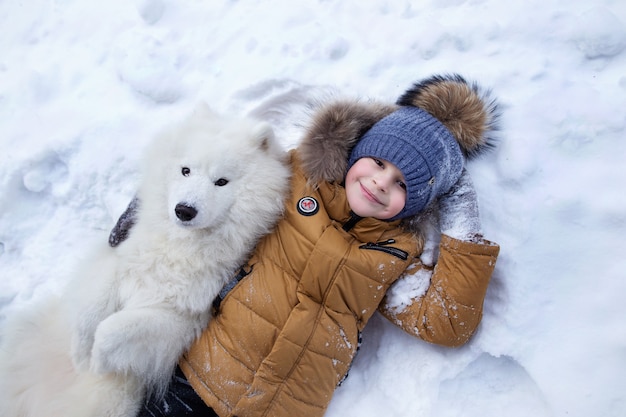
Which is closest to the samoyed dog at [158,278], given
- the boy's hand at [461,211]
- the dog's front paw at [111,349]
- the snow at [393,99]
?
the dog's front paw at [111,349]

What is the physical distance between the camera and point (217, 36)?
3.30 metres

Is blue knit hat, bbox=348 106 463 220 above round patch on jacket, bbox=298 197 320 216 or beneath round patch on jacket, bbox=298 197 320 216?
above

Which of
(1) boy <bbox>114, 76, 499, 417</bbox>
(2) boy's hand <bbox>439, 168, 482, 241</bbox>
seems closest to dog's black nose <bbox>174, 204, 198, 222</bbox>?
(1) boy <bbox>114, 76, 499, 417</bbox>

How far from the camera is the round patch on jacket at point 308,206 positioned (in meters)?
2.29

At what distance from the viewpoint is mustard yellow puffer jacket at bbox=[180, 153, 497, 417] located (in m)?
2.16

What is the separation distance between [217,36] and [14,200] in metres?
2.07

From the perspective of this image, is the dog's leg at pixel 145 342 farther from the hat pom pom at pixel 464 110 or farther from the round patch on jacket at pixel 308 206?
the hat pom pom at pixel 464 110

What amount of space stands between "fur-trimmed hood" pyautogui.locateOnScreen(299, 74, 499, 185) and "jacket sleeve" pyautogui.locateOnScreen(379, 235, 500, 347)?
2.06ft

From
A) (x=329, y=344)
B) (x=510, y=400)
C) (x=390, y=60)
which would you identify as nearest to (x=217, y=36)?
(x=390, y=60)

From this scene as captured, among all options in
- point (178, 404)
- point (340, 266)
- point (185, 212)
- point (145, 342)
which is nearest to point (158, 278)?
point (145, 342)

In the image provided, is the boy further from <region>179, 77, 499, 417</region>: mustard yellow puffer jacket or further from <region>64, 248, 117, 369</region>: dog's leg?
<region>64, 248, 117, 369</region>: dog's leg

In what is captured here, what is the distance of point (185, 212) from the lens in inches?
78.1

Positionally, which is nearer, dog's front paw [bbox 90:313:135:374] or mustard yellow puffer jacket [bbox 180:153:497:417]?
dog's front paw [bbox 90:313:135:374]

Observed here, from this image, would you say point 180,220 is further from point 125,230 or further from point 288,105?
point 288,105
